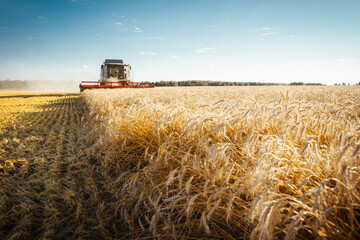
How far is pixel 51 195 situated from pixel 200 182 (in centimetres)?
156

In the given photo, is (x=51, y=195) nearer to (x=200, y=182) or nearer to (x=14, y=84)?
(x=200, y=182)

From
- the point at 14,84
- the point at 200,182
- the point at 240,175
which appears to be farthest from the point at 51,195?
the point at 14,84

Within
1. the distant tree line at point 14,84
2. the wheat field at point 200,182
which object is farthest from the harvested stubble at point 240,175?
the distant tree line at point 14,84

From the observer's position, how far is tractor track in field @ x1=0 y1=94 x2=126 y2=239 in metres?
1.52

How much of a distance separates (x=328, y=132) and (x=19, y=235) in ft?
9.60

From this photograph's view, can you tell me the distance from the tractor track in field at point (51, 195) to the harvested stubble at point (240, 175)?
0.70 feet

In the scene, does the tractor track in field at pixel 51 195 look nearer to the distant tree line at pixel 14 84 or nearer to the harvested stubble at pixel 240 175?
the harvested stubble at pixel 240 175

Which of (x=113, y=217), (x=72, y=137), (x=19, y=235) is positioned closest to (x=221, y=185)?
(x=113, y=217)

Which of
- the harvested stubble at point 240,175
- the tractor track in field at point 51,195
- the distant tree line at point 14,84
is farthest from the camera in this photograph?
the distant tree line at point 14,84

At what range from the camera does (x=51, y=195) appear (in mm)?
1916

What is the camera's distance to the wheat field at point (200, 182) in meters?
0.98

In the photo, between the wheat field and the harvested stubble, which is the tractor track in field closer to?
the wheat field

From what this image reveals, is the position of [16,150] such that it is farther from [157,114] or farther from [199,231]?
[199,231]

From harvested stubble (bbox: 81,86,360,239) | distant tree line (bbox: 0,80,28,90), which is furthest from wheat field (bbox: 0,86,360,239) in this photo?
distant tree line (bbox: 0,80,28,90)
